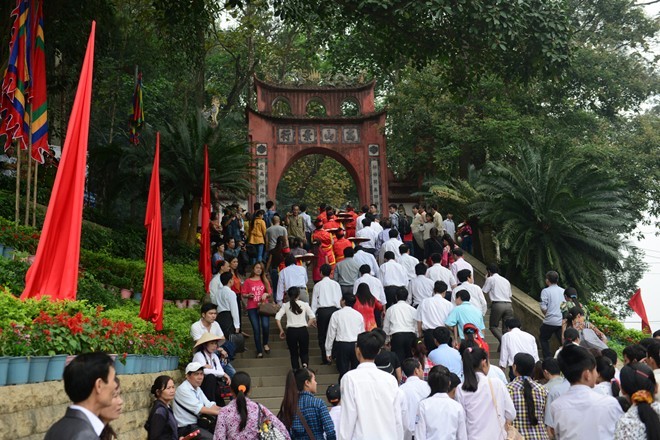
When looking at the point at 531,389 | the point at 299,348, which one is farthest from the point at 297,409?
the point at 299,348

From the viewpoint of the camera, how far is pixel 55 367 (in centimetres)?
626

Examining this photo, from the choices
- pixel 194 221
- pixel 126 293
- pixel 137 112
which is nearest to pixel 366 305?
pixel 126 293

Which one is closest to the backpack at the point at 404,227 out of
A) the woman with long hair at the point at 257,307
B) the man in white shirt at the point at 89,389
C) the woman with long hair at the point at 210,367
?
the woman with long hair at the point at 257,307

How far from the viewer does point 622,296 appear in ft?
92.7

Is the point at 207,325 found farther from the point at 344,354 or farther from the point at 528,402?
the point at 528,402

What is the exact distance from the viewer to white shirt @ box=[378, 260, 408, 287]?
42.2 ft

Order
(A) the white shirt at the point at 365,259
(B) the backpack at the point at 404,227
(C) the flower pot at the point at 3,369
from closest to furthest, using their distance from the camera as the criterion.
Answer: (C) the flower pot at the point at 3,369
(A) the white shirt at the point at 365,259
(B) the backpack at the point at 404,227

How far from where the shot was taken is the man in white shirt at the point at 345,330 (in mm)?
10289

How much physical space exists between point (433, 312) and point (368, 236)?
538 cm

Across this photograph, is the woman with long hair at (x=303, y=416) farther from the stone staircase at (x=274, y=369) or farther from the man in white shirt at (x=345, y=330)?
the stone staircase at (x=274, y=369)

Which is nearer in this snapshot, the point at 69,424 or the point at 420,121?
the point at 69,424

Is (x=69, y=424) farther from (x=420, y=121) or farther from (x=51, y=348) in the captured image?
(x=420, y=121)

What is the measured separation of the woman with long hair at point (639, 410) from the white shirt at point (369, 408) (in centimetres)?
160

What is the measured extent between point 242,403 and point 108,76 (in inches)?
720
